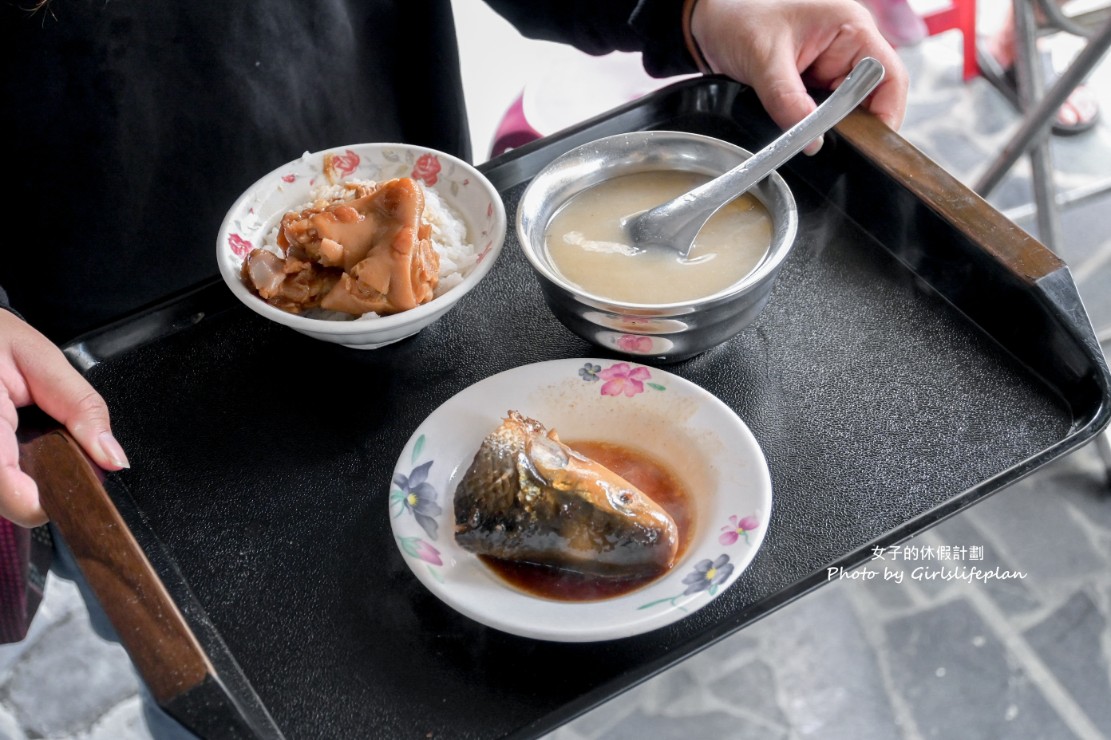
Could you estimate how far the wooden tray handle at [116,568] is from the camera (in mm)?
997

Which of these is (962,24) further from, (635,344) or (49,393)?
(49,393)

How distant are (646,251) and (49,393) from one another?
0.86m

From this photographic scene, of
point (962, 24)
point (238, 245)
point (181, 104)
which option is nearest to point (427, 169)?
point (238, 245)

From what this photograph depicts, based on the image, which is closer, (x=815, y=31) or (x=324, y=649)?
(x=324, y=649)

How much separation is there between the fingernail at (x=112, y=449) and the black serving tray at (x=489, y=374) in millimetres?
56

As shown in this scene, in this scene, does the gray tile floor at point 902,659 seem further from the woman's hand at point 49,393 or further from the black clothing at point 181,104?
the woman's hand at point 49,393

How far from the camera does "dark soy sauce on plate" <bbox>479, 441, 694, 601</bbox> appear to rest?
111 centimetres

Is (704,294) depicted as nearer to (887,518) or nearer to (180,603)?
(887,518)

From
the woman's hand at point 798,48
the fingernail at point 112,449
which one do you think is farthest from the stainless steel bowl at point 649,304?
the fingernail at point 112,449

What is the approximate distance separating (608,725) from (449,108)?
1387 mm

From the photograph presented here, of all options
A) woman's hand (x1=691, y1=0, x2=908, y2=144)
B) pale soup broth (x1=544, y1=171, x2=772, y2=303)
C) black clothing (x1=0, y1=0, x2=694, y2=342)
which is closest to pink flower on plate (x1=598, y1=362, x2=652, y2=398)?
pale soup broth (x1=544, y1=171, x2=772, y2=303)

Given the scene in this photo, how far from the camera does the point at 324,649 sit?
1120 millimetres

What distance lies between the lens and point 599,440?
1.28m

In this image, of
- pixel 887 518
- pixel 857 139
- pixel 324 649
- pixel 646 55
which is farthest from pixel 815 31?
pixel 324 649
